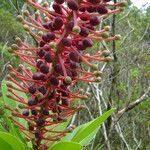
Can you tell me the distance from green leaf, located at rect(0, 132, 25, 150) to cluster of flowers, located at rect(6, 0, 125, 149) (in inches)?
5.5

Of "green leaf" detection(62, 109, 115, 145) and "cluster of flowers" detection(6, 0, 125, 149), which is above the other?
"cluster of flowers" detection(6, 0, 125, 149)

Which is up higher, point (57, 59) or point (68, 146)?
point (57, 59)

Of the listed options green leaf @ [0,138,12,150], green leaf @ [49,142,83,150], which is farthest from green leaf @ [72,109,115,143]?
green leaf @ [0,138,12,150]

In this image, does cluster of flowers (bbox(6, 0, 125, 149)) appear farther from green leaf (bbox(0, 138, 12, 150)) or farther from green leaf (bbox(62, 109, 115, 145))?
green leaf (bbox(0, 138, 12, 150))

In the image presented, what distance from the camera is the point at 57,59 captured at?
1.83 meters

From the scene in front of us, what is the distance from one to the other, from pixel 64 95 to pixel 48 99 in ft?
0.24

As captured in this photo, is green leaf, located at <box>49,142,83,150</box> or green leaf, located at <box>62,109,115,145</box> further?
green leaf, located at <box>62,109,115,145</box>

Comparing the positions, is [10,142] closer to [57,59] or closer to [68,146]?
[68,146]

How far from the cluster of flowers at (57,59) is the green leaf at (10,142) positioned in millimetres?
140

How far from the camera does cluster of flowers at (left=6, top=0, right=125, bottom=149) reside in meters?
1.79

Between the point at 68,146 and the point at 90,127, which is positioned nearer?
the point at 68,146

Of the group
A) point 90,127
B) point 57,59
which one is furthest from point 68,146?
point 57,59

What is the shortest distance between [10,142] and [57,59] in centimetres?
40

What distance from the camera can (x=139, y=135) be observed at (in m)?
10.3
